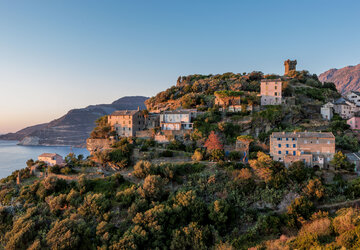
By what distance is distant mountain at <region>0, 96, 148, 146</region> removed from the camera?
A: 114m

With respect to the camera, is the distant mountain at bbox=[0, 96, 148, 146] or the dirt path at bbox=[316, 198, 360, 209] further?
the distant mountain at bbox=[0, 96, 148, 146]

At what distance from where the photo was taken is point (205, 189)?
26516 millimetres

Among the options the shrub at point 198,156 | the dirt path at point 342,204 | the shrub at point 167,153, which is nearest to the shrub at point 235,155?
the shrub at point 198,156

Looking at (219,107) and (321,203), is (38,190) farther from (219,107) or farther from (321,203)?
(321,203)

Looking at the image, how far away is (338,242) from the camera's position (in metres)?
16.7

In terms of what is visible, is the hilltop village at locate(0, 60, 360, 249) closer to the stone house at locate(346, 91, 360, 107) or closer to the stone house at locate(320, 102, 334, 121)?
the stone house at locate(320, 102, 334, 121)

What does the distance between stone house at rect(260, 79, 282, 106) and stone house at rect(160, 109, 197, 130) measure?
49.6 feet

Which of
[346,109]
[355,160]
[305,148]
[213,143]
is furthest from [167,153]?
[346,109]

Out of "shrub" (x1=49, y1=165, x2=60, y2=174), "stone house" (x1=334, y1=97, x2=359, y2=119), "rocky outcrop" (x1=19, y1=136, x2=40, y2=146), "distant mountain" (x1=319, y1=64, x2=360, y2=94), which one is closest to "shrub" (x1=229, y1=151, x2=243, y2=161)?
"shrub" (x1=49, y1=165, x2=60, y2=174)

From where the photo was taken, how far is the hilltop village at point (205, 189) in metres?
20.7

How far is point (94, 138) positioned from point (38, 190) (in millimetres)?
13939

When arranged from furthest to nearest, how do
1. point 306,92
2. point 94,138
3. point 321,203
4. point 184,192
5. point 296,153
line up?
1. point 306,92
2. point 94,138
3. point 296,153
4. point 184,192
5. point 321,203

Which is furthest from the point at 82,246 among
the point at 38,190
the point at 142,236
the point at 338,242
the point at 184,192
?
the point at 338,242

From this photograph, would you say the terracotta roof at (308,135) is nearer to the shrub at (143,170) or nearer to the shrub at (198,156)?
the shrub at (198,156)
